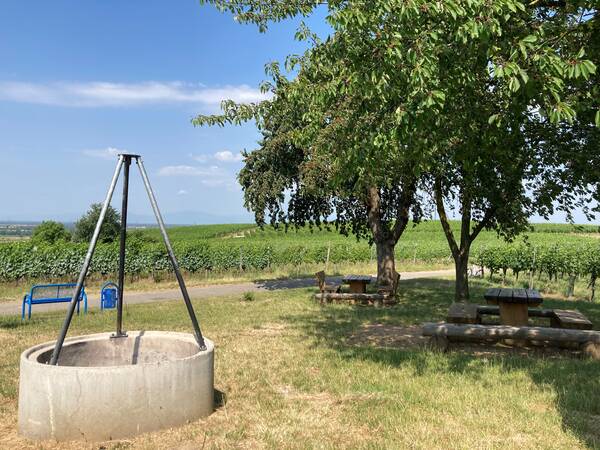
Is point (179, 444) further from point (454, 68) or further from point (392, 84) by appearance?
point (454, 68)

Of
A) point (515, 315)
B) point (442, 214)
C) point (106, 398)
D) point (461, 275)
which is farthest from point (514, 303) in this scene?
point (106, 398)

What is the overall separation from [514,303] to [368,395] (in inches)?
186

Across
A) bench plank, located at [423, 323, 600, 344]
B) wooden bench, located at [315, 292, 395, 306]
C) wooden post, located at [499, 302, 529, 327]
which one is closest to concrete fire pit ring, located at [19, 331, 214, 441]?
bench plank, located at [423, 323, 600, 344]

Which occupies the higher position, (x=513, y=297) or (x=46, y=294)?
(x=513, y=297)

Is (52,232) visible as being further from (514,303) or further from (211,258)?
(514,303)

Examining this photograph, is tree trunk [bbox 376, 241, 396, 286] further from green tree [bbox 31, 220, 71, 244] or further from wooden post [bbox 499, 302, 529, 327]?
green tree [bbox 31, 220, 71, 244]

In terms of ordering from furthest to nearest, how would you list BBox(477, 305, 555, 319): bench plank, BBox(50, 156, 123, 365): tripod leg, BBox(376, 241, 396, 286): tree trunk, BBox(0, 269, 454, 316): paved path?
1. BBox(376, 241, 396, 286): tree trunk
2. BBox(0, 269, 454, 316): paved path
3. BBox(477, 305, 555, 319): bench plank
4. BBox(50, 156, 123, 365): tripod leg

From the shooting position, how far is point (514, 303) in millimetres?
9438

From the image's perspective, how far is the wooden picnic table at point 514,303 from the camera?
9.17 meters

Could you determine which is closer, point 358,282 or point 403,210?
point 358,282

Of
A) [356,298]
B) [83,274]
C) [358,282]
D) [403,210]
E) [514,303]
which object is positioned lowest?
[356,298]

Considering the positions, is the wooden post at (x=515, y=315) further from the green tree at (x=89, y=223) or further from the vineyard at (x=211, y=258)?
the green tree at (x=89, y=223)

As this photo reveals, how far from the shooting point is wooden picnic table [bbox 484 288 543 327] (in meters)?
9.17

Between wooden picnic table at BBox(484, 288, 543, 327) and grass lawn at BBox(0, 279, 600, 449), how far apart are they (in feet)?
3.45
